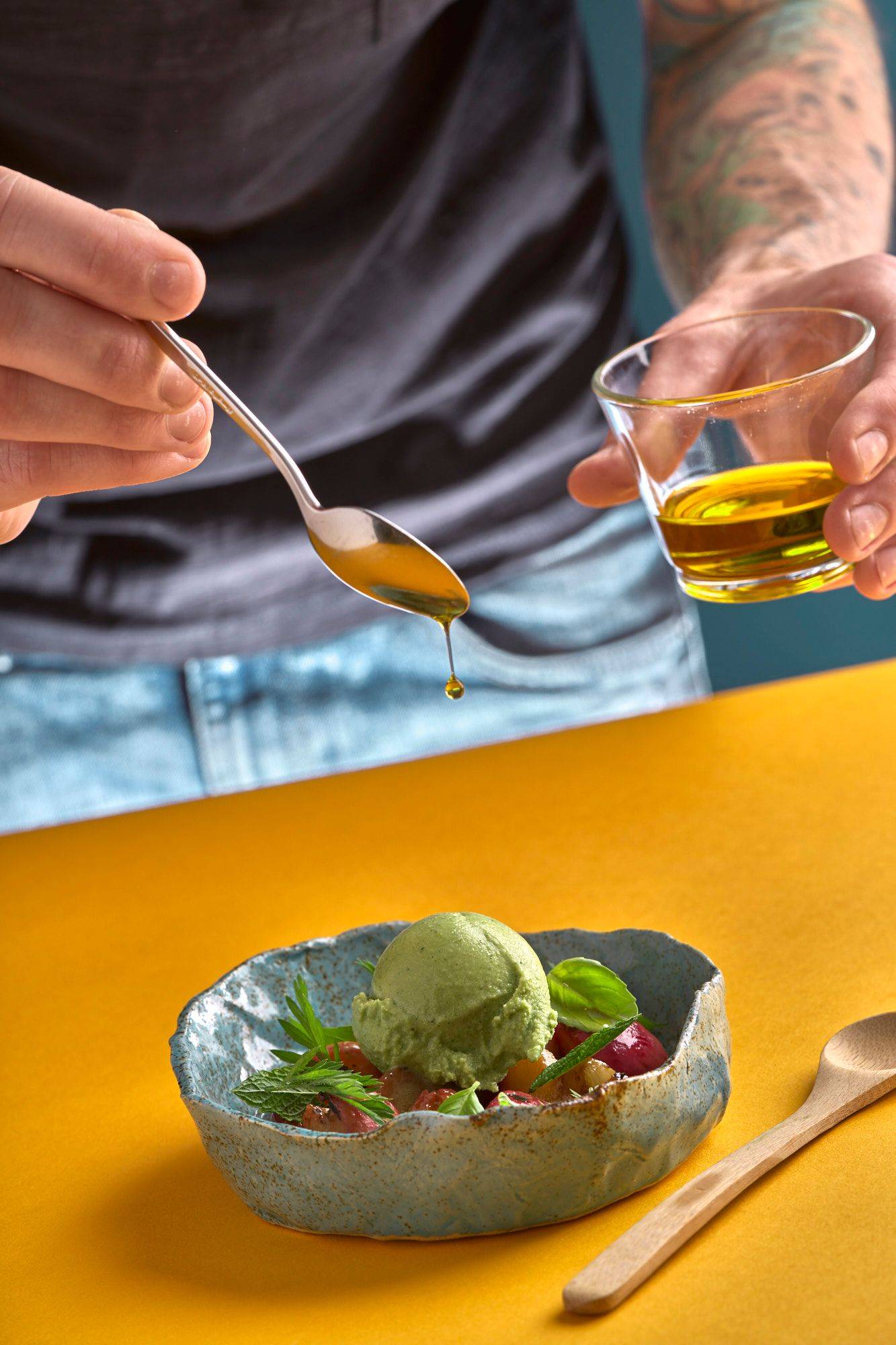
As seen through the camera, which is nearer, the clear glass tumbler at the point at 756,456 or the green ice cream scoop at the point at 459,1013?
the green ice cream scoop at the point at 459,1013

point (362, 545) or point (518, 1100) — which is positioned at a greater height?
point (362, 545)

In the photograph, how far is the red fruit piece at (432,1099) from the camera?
2.32 ft

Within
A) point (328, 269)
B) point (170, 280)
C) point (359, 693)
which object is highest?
point (328, 269)

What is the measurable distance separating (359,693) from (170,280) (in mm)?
1011

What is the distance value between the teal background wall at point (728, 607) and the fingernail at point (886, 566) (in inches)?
72.0

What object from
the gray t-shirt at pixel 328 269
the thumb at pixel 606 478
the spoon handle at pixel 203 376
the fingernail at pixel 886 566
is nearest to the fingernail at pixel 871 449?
the fingernail at pixel 886 566

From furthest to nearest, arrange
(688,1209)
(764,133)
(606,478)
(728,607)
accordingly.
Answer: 1. (728,607)
2. (764,133)
3. (606,478)
4. (688,1209)

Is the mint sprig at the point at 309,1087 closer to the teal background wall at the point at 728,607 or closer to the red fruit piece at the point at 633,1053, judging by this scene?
the red fruit piece at the point at 633,1053

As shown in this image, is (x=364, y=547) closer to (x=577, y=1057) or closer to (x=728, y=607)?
(x=577, y=1057)

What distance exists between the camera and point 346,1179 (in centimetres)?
65

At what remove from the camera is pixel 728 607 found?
290 cm

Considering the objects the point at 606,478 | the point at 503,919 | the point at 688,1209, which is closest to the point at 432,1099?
the point at 688,1209

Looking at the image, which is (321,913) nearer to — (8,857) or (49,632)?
(8,857)

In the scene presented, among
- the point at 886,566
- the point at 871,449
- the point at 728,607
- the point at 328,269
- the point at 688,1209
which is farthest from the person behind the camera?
the point at 728,607
